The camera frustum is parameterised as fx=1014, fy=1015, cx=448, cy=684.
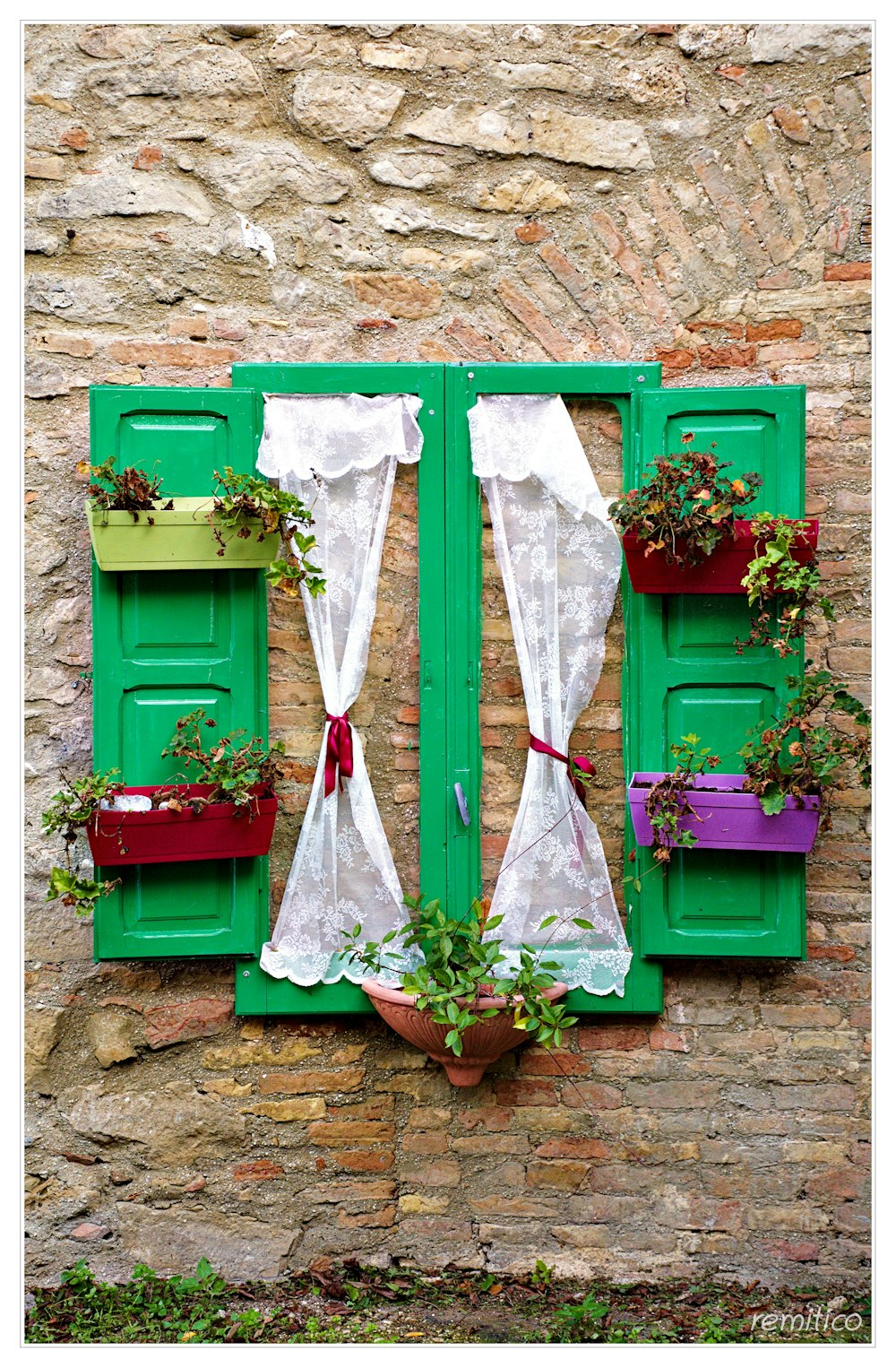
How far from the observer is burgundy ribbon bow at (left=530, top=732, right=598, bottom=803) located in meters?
2.96

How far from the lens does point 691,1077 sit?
3018mm

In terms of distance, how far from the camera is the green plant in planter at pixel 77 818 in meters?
2.75

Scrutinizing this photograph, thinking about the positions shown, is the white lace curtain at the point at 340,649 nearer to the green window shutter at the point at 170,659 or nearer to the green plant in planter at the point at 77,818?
the green window shutter at the point at 170,659

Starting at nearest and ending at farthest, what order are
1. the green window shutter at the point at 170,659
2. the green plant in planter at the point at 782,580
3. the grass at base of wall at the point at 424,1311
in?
the green plant in planter at the point at 782,580, the grass at base of wall at the point at 424,1311, the green window shutter at the point at 170,659

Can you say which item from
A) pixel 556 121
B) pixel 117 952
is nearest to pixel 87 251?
pixel 556 121

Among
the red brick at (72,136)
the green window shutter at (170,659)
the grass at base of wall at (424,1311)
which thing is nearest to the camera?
the grass at base of wall at (424,1311)

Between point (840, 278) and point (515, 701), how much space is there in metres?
1.58

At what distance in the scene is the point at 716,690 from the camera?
295 cm

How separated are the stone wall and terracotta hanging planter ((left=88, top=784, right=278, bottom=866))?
0.22 meters

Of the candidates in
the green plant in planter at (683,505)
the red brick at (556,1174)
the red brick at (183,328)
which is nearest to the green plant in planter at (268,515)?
the red brick at (183,328)

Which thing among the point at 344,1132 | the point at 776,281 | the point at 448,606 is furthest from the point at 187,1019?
the point at 776,281

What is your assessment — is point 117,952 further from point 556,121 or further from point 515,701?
point 556,121

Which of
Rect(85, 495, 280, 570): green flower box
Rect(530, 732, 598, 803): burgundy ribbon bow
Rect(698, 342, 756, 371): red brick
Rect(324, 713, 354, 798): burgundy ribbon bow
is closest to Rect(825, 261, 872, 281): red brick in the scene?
Rect(698, 342, 756, 371): red brick

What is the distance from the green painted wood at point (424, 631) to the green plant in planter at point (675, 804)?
609 mm
